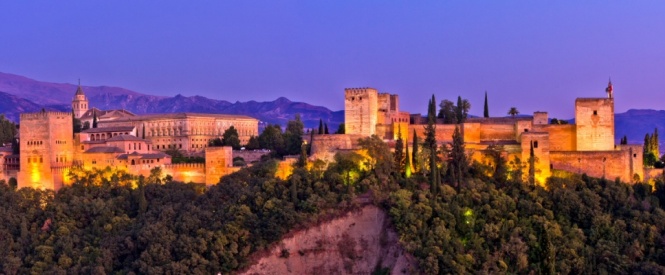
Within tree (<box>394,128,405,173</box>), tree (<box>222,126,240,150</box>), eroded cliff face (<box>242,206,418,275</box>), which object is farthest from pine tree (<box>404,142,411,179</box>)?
tree (<box>222,126,240,150</box>)

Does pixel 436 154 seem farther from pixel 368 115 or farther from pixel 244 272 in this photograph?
pixel 244 272

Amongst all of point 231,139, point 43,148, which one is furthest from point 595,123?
point 43,148

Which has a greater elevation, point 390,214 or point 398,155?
point 398,155

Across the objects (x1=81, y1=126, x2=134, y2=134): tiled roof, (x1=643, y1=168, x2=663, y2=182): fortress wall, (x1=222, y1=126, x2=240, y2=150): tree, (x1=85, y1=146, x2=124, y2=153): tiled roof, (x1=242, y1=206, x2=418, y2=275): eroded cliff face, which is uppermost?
(x1=81, y1=126, x2=134, y2=134): tiled roof

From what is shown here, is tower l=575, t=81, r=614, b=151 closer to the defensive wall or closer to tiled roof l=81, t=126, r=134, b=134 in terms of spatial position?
the defensive wall

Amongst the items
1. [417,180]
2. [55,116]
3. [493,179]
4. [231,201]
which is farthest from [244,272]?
[55,116]

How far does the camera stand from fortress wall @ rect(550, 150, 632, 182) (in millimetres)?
45281

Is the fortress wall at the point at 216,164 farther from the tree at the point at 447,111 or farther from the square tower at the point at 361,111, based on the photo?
the tree at the point at 447,111

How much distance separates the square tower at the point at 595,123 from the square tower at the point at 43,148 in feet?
99.5

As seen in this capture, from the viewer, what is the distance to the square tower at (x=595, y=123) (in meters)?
46.6

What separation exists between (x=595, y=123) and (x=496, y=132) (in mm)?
5579

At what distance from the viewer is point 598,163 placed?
4547 centimetres

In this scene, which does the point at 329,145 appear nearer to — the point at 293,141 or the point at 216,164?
the point at 216,164

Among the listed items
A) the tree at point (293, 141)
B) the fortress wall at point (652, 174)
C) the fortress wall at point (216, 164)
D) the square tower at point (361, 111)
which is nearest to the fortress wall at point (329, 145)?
the square tower at point (361, 111)
